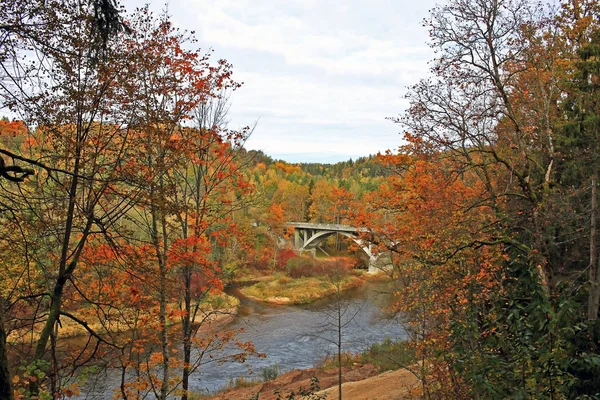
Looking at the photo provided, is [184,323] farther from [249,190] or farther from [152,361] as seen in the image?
[249,190]

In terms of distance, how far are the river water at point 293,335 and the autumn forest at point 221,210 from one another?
4936 millimetres

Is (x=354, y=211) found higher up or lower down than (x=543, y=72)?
lower down

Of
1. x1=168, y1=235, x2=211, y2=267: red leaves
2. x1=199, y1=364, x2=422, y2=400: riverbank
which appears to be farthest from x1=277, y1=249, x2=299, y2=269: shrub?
x1=168, y1=235, x2=211, y2=267: red leaves

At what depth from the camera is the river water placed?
16364 mm

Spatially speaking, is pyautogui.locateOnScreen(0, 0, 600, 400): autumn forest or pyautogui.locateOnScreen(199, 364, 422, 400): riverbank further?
pyautogui.locateOnScreen(199, 364, 422, 400): riverbank

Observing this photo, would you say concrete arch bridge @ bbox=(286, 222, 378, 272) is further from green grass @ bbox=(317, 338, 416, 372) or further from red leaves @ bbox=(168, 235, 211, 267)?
red leaves @ bbox=(168, 235, 211, 267)

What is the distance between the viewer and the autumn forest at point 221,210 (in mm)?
3824

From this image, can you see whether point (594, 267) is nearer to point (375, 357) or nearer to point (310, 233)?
point (375, 357)

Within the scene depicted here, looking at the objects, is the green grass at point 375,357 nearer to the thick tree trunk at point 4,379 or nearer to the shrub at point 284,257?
the thick tree trunk at point 4,379

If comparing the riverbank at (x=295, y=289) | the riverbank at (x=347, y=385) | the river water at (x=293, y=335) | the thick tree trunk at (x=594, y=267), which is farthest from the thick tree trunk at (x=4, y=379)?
the riverbank at (x=295, y=289)

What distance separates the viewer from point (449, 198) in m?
10.8

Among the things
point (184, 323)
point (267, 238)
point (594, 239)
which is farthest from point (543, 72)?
point (267, 238)

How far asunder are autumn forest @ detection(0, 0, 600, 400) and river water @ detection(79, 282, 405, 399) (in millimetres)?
4936

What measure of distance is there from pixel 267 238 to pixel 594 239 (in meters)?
36.3
